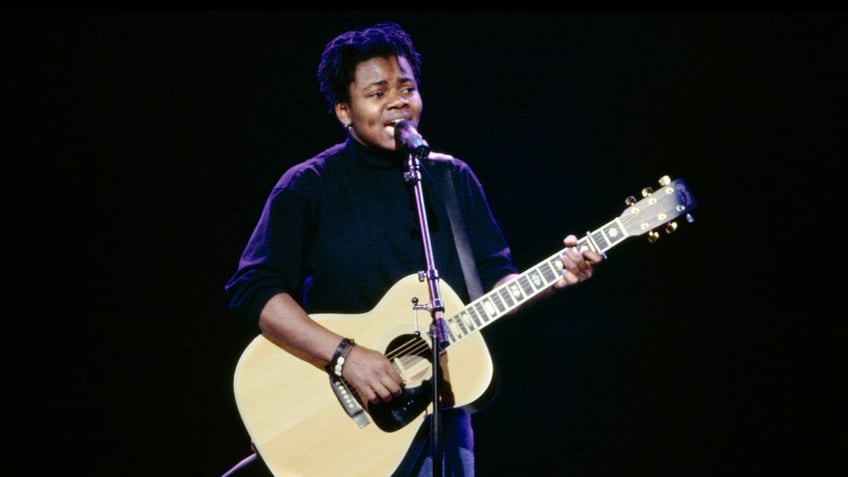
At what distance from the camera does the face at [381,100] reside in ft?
7.66

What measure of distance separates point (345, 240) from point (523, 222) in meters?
1.15

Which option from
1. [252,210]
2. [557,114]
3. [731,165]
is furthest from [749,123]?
[252,210]

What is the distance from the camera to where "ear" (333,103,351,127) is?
2.47m

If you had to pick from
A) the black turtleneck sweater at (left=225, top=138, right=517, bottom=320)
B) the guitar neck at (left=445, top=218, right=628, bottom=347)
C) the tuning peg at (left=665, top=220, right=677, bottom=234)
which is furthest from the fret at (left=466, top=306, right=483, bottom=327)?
the tuning peg at (left=665, top=220, right=677, bottom=234)

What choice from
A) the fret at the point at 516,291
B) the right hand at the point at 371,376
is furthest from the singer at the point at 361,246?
the fret at the point at 516,291

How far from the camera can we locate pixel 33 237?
288 centimetres

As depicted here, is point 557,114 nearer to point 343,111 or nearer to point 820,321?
point 343,111

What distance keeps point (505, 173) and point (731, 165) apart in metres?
1.06

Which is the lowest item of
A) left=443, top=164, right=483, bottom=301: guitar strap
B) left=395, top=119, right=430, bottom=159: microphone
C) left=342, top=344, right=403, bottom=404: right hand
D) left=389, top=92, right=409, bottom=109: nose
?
left=342, top=344, right=403, bottom=404: right hand

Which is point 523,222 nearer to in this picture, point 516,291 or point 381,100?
point 516,291

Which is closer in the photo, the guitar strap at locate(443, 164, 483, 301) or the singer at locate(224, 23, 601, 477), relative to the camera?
the singer at locate(224, 23, 601, 477)

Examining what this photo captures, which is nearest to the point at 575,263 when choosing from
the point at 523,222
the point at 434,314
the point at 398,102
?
the point at 434,314

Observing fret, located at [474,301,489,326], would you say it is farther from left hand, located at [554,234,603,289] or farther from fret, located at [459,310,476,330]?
left hand, located at [554,234,603,289]

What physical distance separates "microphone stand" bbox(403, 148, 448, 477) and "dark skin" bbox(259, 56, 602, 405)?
0.23 metres
